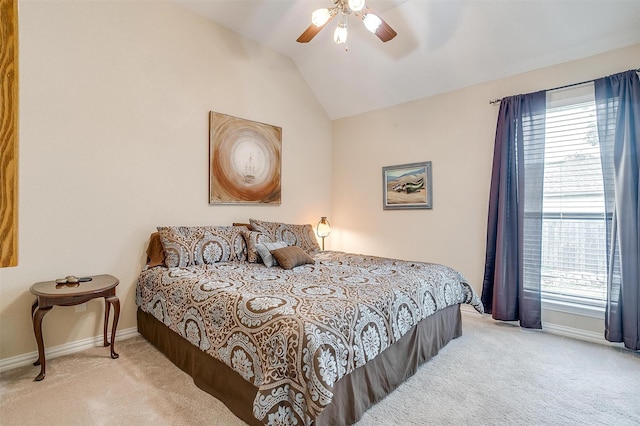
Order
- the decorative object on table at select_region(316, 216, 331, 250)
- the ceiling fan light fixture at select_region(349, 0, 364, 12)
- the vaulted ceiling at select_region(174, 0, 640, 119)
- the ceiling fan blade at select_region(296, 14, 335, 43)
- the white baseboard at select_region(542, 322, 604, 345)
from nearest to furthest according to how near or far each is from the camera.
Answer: the ceiling fan light fixture at select_region(349, 0, 364, 12)
the ceiling fan blade at select_region(296, 14, 335, 43)
the vaulted ceiling at select_region(174, 0, 640, 119)
the white baseboard at select_region(542, 322, 604, 345)
the decorative object on table at select_region(316, 216, 331, 250)

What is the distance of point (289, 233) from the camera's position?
3.75 meters

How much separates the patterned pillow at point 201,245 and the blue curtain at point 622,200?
3344 mm

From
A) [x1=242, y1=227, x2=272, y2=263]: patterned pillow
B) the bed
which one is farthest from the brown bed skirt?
[x1=242, y1=227, x2=272, y2=263]: patterned pillow

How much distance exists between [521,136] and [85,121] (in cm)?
406

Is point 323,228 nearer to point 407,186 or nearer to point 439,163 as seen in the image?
point 407,186

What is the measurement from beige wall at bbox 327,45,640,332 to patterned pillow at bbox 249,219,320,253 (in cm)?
105

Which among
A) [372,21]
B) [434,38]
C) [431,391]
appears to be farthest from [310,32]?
[431,391]

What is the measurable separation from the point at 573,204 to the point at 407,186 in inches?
67.5

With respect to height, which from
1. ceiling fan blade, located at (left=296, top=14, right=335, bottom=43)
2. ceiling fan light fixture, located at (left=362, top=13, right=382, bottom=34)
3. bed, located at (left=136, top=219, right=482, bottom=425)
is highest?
ceiling fan blade, located at (left=296, top=14, right=335, bottom=43)

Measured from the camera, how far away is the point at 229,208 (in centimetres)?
372

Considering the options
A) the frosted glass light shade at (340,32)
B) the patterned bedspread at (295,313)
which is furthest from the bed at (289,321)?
the frosted glass light shade at (340,32)

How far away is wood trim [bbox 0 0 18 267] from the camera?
1.57 feet

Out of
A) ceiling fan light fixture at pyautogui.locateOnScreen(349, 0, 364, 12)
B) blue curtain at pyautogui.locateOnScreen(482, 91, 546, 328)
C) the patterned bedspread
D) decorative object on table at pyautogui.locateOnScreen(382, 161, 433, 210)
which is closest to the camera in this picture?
the patterned bedspread

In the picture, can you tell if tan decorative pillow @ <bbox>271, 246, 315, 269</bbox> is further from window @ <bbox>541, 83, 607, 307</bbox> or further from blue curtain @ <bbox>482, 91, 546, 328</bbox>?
window @ <bbox>541, 83, 607, 307</bbox>
